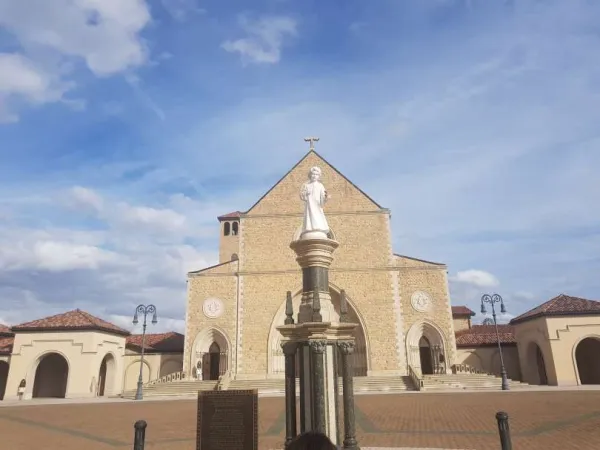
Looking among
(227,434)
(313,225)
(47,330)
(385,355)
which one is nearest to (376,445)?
(227,434)

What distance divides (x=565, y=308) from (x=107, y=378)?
31.0 m

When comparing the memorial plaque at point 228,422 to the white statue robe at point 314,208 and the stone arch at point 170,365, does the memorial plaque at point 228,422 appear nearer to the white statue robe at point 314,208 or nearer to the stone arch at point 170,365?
the white statue robe at point 314,208

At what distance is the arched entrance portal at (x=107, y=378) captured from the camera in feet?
101

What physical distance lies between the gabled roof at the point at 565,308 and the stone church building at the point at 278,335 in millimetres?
55

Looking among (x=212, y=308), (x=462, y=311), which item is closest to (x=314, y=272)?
(x=212, y=308)

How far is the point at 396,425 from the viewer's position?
1184cm

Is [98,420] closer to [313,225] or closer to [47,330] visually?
[313,225]

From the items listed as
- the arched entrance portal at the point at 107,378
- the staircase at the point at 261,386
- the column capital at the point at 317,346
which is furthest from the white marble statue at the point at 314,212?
the arched entrance portal at the point at 107,378

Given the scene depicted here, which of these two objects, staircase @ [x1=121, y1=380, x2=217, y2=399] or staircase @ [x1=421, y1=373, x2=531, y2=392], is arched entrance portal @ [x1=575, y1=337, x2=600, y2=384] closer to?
staircase @ [x1=421, y1=373, x2=531, y2=392]

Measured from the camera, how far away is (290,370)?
7773 millimetres

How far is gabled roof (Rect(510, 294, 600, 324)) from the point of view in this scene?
2634 cm

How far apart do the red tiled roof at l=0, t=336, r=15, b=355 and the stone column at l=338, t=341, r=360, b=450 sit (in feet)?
99.3

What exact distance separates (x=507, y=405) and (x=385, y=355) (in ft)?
42.8

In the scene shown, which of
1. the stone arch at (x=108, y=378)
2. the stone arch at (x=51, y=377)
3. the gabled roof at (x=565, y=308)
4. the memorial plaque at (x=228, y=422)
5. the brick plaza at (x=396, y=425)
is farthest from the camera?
the stone arch at (x=51, y=377)
